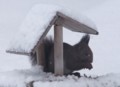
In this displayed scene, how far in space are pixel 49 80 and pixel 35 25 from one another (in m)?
0.38

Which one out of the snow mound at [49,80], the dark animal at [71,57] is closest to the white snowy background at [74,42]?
the snow mound at [49,80]

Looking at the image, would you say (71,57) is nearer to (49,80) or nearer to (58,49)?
(58,49)

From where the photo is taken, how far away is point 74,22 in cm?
288

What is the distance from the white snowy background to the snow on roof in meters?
0.17

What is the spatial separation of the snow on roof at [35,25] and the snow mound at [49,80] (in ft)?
0.65

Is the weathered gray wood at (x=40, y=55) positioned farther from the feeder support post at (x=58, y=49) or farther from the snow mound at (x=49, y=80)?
the feeder support post at (x=58, y=49)

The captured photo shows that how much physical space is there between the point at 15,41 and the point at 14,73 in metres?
0.27

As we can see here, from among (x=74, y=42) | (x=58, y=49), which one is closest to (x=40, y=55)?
(x=58, y=49)

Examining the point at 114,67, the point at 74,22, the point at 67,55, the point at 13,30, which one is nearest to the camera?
the point at 74,22

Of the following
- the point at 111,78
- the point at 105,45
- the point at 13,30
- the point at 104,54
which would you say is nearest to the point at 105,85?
the point at 111,78

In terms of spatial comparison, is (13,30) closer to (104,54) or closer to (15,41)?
(104,54)

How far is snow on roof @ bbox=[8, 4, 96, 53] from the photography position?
2785 mm

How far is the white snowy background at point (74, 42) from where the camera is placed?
2.88m

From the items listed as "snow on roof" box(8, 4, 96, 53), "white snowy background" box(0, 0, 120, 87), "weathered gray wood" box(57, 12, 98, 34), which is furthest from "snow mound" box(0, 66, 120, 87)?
"weathered gray wood" box(57, 12, 98, 34)
